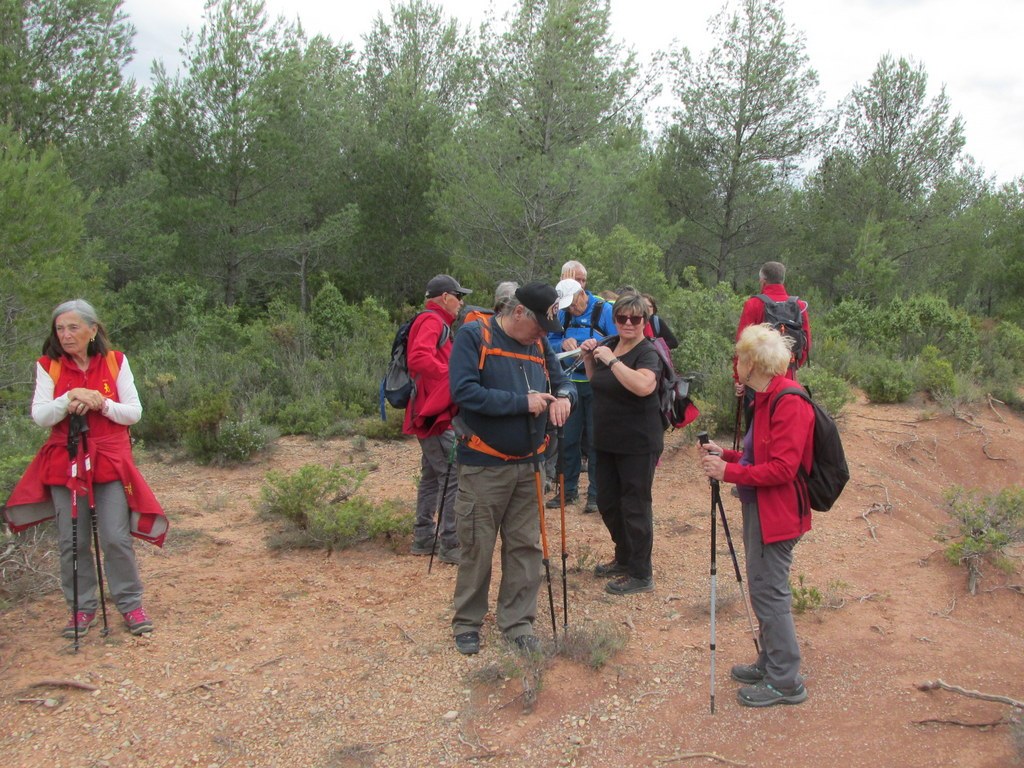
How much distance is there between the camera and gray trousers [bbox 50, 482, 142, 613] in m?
4.05

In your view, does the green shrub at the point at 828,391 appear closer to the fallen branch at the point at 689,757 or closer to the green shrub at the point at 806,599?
the green shrub at the point at 806,599

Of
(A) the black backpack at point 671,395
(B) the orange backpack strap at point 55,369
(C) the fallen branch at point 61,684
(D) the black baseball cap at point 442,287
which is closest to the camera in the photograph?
(C) the fallen branch at point 61,684

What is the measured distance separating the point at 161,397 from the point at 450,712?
22.6 ft

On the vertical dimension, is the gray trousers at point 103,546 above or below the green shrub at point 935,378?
below

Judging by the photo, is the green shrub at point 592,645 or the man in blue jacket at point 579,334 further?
the man in blue jacket at point 579,334

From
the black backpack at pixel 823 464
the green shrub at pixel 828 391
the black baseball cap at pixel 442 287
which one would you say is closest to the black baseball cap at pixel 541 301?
the black backpack at pixel 823 464

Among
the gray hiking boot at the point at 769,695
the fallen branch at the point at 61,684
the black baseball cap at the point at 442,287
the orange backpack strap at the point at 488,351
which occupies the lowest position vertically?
the fallen branch at the point at 61,684

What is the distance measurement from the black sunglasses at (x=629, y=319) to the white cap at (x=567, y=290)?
115 centimetres

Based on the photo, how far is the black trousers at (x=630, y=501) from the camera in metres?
4.66

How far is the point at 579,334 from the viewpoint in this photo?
5.97 metres

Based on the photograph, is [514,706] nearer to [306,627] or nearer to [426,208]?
[306,627]

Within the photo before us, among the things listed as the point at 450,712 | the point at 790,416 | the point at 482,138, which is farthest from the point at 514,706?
the point at 482,138

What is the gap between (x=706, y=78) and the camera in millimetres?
19797

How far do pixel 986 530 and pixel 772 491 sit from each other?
2.66 m
